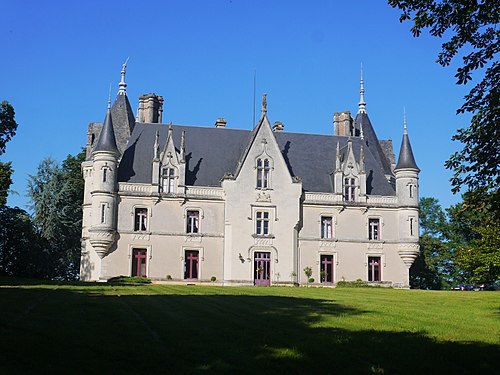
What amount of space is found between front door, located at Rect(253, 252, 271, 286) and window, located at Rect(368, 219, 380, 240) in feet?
26.5

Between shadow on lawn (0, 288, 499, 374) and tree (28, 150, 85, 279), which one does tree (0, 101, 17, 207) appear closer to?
tree (28, 150, 85, 279)

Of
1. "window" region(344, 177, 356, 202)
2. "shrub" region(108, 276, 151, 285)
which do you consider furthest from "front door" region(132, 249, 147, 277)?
"window" region(344, 177, 356, 202)

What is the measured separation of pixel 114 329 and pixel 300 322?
410 centimetres

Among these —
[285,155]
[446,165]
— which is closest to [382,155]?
[285,155]

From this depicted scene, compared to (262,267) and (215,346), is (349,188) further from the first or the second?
(215,346)

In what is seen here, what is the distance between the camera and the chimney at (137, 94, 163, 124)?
53.2 meters

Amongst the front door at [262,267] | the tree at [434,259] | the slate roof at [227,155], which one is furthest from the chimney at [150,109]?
the tree at [434,259]

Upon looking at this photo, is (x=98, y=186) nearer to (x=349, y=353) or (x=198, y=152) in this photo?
(x=198, y=152)

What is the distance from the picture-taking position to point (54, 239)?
182ft

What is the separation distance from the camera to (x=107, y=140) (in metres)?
45.9

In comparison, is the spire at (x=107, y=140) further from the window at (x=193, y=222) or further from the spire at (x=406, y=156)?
the spire at (x=406, y=156)

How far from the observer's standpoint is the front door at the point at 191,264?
153 ft

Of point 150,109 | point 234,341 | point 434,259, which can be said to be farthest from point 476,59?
point 434,259

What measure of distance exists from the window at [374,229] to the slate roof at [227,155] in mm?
2317
